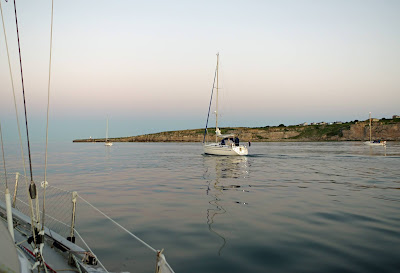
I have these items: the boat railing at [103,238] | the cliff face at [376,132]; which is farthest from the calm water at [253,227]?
the cliff face at [376,132]

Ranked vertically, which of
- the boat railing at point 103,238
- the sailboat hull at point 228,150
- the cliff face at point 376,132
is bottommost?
the boat railing at point 103,238

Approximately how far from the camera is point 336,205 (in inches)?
583

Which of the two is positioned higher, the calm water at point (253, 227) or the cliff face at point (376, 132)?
the cliff face at point (376, 132)

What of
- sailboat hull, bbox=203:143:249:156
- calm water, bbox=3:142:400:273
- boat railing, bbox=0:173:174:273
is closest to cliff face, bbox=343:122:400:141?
sailboat hull, bbox=203:143:249:156

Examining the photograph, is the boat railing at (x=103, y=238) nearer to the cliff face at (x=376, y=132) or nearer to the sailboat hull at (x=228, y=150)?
the sailboat hull at (x=228, y=150)

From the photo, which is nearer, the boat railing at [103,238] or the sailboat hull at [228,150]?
the boat railing at [103,238]

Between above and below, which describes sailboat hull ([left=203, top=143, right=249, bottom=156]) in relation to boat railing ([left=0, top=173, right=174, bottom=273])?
above

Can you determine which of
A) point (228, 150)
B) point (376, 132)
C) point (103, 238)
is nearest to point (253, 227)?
point (103, 238)

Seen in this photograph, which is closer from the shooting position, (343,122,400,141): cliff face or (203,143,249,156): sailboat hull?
(203,143,249,156): sailboat hull

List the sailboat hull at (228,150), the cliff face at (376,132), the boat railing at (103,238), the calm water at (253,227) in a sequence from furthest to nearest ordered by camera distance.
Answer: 1. the cliff face at (376,132)
2. the sailboat hull at (228,150)
3. the calm water at (253,227)
4. the boat railing at (103,238)

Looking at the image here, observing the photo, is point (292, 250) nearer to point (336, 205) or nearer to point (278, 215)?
point (278, 215)

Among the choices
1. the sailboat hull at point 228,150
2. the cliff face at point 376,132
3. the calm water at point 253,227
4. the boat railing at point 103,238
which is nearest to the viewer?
the boat railing at point 103,238

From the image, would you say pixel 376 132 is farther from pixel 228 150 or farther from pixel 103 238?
pixel 103 238

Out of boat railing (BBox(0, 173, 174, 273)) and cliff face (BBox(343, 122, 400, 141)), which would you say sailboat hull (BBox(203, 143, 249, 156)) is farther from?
cliff face (BBox(343, 122, 400, 141))
